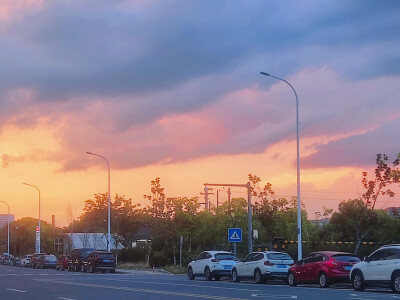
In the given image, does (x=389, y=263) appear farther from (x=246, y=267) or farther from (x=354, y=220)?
(x=354, y=220)

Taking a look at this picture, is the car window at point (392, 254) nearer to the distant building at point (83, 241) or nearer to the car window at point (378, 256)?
the car window at point (378, 256)

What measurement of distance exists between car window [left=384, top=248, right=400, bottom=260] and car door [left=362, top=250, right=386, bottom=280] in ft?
0.81

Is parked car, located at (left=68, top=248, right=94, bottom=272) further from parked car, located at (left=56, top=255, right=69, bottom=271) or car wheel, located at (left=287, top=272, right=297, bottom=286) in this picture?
car wheel, located at (left=287, top=272, right=297, bottom=286)

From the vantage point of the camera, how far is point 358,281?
87.8 feet

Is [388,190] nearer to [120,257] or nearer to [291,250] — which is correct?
[291,250]

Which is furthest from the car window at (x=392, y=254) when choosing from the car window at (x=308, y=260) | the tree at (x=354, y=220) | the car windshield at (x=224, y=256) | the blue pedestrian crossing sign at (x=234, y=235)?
the tree at (x=354, y=220)

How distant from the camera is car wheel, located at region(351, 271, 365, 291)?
26.6 meters

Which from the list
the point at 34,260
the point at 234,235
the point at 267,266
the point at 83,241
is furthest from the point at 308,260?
the point at 83,241

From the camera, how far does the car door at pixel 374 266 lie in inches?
1013

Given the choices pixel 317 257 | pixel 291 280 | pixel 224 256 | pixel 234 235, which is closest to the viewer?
pixel 317 257

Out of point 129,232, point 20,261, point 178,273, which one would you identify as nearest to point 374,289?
point 178,273

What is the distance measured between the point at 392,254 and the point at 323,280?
4669mm

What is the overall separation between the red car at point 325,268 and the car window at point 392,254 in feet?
11.9

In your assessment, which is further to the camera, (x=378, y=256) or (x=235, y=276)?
(x=235, y=276)
